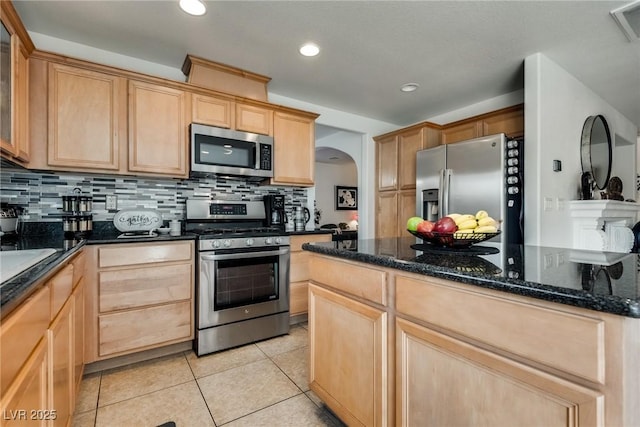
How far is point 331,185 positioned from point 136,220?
19.8ft

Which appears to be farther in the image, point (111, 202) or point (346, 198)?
point (346, 198)

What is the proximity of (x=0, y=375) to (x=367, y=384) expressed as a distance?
1.13m

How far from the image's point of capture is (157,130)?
2428 mm

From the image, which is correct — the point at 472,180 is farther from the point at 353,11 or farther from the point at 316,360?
the point at 316,360

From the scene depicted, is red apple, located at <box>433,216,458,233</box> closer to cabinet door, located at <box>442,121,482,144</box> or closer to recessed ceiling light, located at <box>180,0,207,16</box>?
recessed ceiling light, located at <box>180,0,207,16</box>

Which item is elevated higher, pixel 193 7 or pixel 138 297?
pixel 193 7

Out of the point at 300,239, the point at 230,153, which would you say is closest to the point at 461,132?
the point at 300,239

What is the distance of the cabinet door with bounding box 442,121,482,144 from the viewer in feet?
10.9

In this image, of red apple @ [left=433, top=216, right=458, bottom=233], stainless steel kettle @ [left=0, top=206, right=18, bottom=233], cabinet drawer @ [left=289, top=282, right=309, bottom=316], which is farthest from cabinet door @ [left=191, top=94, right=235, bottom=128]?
red apple @ [left=433, top=216, right=458, bottom=233]

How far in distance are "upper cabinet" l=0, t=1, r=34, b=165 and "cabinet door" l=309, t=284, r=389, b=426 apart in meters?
1.93

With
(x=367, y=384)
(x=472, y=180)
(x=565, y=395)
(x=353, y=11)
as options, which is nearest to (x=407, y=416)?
(x=367, y=384)

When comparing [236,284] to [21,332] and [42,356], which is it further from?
[21,332]

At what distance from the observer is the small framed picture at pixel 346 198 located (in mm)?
8205

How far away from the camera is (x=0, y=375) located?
2.09ft
